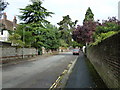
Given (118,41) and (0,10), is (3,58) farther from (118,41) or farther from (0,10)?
(118,41)

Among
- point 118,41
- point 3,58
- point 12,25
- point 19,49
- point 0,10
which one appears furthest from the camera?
point 12,25

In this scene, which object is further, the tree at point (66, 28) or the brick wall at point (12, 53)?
the tree at point (66, 28)

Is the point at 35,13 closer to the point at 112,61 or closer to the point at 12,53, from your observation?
the point at 12,53

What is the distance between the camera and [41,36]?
110 ft

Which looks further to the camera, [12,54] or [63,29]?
[63,29]

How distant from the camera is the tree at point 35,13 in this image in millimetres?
35000

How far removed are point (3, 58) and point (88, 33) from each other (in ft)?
73.7

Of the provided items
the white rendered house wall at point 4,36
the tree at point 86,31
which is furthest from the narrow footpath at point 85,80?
the white rendered house wall at point 4,36

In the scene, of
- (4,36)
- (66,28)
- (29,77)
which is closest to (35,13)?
(4,36)

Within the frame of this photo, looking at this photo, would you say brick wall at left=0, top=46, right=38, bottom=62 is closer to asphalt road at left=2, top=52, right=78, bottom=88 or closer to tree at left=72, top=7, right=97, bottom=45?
asphalt road at left=2, top=52, right=78, bottom=88

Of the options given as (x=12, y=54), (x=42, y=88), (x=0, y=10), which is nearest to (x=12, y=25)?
(x=12, y=54)

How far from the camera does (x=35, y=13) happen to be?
35750mm

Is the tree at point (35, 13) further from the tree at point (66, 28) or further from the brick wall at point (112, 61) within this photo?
the tree at point (66, 28)

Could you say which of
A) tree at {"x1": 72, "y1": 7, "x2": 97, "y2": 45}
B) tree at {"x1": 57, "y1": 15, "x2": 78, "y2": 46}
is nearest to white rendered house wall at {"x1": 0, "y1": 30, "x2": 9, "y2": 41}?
tree at {"x1": 72, "y1": 7, "x2": 97, "y2": 45}
